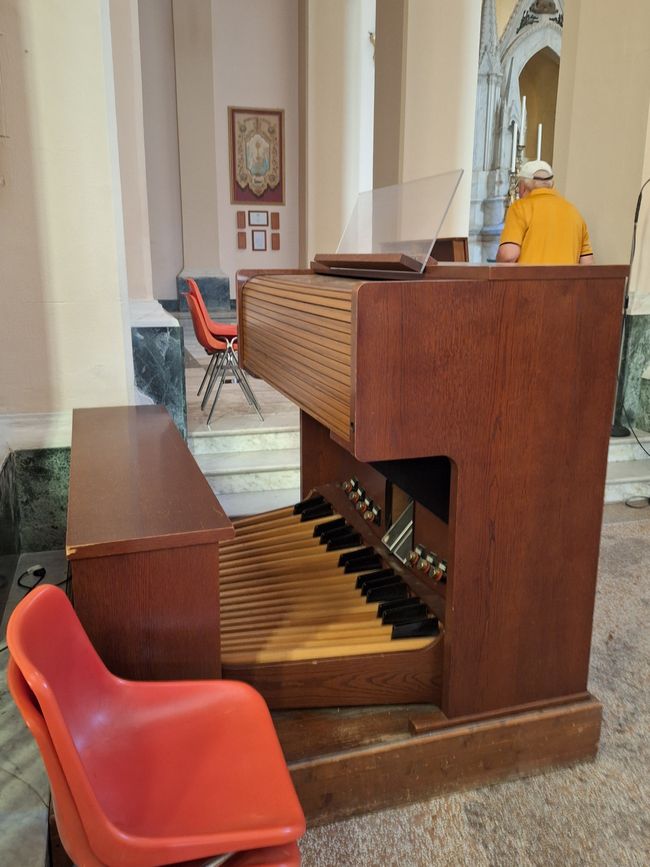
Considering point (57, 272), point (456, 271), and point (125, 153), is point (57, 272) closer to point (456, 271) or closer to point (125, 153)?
point (125, 153)

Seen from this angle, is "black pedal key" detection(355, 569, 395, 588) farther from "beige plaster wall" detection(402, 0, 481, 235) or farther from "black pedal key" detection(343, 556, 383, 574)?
"beige plaster wall" detection(402, 0, 481, 235)

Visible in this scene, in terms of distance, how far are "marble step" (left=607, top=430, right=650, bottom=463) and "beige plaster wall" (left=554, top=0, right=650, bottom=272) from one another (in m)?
1.16

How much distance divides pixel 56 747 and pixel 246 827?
33cm

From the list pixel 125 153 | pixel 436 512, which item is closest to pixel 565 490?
pixel 436 512

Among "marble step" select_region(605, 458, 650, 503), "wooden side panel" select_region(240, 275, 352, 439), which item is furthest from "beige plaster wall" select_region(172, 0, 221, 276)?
"wooden side panel" select_region(240, 275, 352, 439)

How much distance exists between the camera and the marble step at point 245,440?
13.6ft

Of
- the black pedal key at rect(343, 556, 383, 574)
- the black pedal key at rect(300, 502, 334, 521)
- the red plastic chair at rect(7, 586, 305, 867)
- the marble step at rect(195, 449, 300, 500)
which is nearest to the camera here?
the red plastic chair at rect(7, 586, 305, 867)

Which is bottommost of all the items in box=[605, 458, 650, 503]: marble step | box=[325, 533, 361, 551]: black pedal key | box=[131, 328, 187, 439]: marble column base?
box=[605, 458, 650, 503]: marble step

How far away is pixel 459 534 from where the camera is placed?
1.61 meters

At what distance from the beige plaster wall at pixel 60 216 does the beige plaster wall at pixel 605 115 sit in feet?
10.9

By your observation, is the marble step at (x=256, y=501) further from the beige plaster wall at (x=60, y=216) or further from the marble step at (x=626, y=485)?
the marble step at (x=626, y=485)

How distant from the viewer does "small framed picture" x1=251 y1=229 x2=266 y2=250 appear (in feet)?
32.7

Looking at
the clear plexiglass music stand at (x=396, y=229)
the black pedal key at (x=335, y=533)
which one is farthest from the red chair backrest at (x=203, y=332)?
the clear plexiglass music stand at (x=396, y=229)

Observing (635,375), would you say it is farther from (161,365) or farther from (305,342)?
(305,342)
